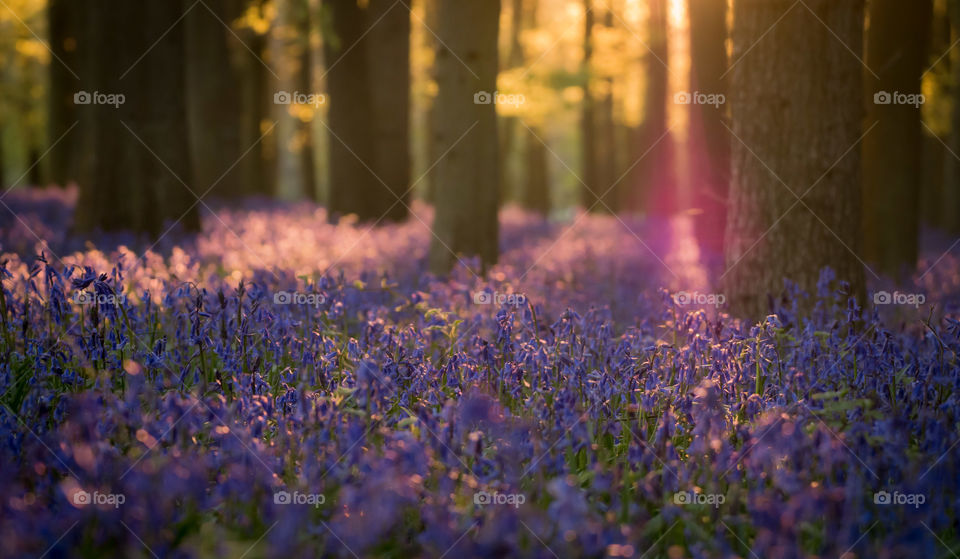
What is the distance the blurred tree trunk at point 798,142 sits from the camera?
5426mm

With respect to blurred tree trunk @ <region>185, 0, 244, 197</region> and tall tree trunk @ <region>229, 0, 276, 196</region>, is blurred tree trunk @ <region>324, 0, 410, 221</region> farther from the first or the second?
tall tree trunk @ <region>229, 0, 276, 196</region>

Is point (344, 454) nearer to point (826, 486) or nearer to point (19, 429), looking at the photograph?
point (19, 429)

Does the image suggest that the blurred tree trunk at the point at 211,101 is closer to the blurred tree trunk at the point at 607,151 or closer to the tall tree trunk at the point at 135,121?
the tall tree trunk at the point at 135,121

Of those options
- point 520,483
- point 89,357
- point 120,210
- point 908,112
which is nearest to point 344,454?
point 520,483

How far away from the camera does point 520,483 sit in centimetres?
319

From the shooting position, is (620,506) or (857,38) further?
(857,38)

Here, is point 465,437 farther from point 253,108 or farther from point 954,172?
point 954,172

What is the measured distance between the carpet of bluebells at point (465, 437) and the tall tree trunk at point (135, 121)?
465cm

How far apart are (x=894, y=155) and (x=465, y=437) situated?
801 cm

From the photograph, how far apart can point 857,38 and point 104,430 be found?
5.44 meters

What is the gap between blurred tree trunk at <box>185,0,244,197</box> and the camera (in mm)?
14293

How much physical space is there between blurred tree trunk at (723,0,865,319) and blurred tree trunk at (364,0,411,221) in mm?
8970

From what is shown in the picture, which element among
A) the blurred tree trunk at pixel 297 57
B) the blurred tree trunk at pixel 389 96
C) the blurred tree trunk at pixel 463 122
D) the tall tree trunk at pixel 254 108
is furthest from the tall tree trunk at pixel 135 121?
the tall tree trunk at pixel 254 108

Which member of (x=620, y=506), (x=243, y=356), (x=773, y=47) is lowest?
(x=620, y=506)
